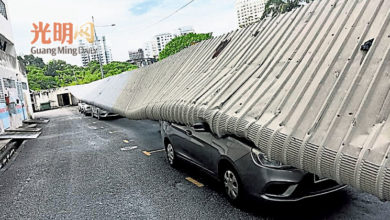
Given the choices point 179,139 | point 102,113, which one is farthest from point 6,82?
point 179,139

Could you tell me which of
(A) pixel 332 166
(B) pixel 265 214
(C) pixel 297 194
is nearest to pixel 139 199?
(B) pixel 265 214

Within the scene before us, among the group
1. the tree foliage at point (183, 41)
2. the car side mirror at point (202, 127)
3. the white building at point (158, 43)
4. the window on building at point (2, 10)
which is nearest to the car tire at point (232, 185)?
the car side mirror at point (202, 127)

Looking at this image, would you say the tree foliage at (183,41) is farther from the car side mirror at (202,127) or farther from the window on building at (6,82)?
the car side mirror at (202,127)

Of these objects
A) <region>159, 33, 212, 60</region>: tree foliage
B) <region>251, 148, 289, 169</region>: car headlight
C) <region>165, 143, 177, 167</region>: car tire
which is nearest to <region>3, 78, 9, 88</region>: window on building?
<region>165, 143, 177, 167</region>: car tire

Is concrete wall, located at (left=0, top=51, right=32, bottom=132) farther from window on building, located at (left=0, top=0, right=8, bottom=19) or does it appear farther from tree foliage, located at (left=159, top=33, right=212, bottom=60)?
tree foliage, located at (left=159, top=33, right=212, bottom=60)

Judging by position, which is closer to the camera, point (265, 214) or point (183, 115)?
point (265, 214)

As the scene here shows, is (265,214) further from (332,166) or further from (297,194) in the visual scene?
(332,166)

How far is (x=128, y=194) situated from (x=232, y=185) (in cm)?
238

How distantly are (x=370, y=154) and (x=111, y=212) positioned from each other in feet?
14.7

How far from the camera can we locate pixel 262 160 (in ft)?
14.9

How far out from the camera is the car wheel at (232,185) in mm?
4992

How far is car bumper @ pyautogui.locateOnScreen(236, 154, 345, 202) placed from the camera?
4348mm

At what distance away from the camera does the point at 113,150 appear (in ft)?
36.1

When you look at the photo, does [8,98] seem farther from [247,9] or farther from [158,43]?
[158,43]
